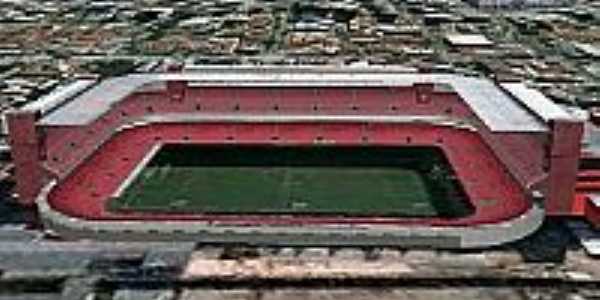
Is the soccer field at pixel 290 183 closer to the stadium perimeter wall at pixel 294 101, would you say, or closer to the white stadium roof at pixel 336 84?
the stadium perimeter wall at pixel 294 101

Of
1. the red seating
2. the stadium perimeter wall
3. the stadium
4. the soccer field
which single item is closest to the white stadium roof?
the stadium

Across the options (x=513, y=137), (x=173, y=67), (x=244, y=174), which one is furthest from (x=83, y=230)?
(x=173, y=67)

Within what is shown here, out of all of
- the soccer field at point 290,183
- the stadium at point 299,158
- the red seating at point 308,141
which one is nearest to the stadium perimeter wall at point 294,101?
the stadium at point 299,158

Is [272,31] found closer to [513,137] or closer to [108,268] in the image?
[513,137]

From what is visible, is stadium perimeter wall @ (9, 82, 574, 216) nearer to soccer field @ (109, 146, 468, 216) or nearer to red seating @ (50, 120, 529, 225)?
red seating @ (50, 120, 529, 225)

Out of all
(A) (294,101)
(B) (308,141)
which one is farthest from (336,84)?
(B) (308,141)

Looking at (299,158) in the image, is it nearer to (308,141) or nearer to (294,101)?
(308,141)
